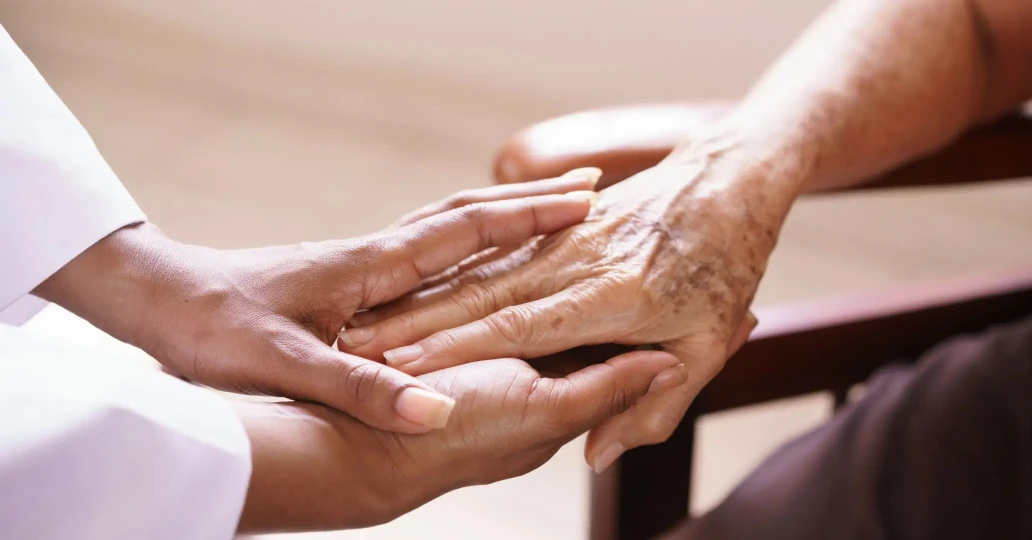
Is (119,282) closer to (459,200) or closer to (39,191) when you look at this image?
(39,191)

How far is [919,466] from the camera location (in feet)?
2.87

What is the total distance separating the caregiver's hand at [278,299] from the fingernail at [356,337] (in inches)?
0.4

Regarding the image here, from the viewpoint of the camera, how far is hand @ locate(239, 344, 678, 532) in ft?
2.25

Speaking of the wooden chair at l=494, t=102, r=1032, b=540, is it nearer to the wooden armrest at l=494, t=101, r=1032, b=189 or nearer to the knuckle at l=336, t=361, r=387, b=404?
the wooden armrest at l=494, t=101, r=1032, b=189

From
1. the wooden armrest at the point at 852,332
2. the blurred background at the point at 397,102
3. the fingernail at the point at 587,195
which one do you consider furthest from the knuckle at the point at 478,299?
the blurred background at the point at 397,102

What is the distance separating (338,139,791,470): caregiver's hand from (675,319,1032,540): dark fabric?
0.14 meters

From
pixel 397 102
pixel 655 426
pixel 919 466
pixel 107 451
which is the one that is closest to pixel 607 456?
pixel 655 426

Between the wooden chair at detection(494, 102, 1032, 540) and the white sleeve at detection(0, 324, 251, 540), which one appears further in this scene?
the wooden chair at detection(494, 102, 1032, 540)

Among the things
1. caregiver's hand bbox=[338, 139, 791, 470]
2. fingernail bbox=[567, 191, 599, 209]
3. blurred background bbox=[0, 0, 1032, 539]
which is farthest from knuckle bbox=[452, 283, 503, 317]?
blurred background bbox=[0, 0, 1032, 539]

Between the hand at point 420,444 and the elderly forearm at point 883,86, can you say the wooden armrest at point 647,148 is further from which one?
the hand at point 420,444

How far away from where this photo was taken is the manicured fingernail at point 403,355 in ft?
2.59

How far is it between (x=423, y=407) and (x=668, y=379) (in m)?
0.24

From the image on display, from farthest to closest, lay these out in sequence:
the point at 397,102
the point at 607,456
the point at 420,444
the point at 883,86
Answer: the point at 397,102 < the point at 883,86 < the point at 607,456 < the point at 420,444

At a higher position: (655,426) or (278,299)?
(278,299)
